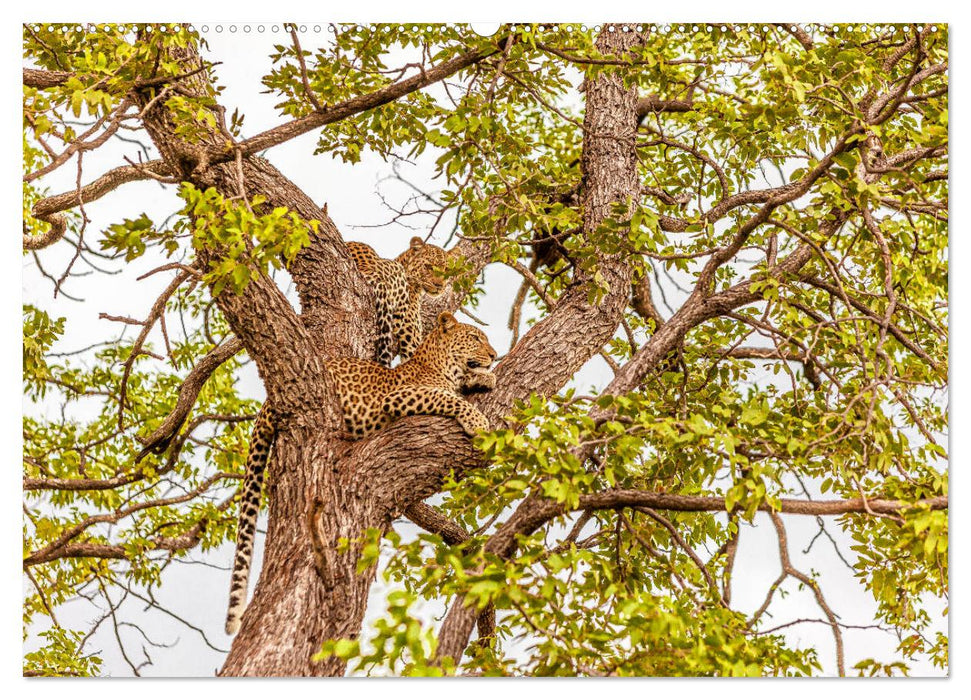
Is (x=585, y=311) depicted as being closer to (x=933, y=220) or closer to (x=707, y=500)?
(x=707, y=500)

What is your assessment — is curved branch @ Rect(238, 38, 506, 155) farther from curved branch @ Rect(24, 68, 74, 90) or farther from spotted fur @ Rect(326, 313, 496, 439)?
spotted fur @ Rect(326, 313, 496, 439)

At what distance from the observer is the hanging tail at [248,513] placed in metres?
4.20

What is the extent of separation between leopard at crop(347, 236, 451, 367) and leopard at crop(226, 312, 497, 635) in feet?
1.29

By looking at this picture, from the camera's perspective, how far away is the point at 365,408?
178 inches

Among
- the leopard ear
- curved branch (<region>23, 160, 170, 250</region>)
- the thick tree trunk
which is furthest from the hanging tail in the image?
curved branch (<region>23, 160, 170, 250</region>)

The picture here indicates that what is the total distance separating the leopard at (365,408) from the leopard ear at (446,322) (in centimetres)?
28

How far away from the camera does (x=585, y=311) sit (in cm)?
482

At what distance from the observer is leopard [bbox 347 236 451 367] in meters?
5.30

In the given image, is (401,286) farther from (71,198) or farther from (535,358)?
(71,198)

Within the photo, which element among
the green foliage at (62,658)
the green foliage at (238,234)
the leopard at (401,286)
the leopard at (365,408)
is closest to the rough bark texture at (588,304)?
the leopard at (365,408)

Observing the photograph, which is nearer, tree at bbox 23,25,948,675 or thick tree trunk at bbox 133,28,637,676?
tree at bbox 23,25,948,675

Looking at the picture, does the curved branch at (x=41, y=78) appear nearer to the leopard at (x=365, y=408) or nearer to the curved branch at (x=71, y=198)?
the curved branch at (x=71, y=198)

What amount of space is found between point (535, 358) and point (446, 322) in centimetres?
71
